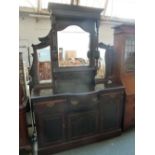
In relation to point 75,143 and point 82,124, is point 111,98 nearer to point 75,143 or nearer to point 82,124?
point 82,124

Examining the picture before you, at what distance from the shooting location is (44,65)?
214 cm

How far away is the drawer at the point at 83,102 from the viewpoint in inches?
80.2

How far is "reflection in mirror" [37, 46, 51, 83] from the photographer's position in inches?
83.4

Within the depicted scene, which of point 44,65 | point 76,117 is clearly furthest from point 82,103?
point 44,65

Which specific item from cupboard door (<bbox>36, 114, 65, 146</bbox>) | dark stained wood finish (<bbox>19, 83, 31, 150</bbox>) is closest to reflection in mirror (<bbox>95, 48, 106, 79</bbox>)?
cupboard door (<bbox>36, 114, 65, 146</bbox>)

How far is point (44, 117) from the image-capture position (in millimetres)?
1919

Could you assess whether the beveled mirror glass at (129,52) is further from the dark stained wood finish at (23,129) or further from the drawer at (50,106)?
the dark stained wood finish at (23,129)

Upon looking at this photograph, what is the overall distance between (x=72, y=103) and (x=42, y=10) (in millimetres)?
1952

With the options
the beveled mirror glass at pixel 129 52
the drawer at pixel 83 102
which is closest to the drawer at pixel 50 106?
the drawer at pixel 83 102

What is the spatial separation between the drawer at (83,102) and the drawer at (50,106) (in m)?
0.11
